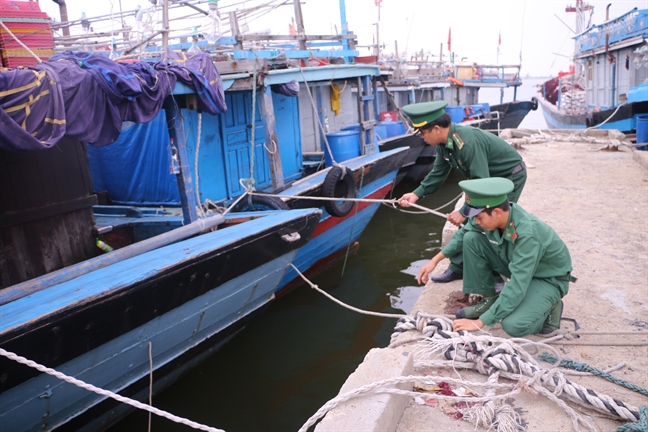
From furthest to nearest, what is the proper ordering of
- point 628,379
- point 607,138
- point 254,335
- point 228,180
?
point 607,138, point 228,180, point 254,335, point 628,379

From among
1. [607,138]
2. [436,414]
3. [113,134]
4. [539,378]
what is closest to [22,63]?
[113,134]

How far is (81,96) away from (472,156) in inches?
123

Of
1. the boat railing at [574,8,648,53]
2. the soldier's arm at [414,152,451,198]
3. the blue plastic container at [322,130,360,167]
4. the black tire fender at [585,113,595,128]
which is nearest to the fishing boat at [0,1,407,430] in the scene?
the blue plastic container at [322,130,360,167]

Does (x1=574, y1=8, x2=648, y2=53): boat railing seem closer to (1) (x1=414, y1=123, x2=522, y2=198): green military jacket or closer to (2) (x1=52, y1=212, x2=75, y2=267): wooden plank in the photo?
(1) (x1=414, y1=123, x2=522, y2=198): green military jacket

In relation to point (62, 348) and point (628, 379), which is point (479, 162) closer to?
point (628, 379)

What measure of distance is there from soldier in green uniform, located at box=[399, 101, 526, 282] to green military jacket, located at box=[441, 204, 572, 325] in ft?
2.22

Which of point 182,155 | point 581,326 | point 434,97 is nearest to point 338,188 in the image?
point 182,155

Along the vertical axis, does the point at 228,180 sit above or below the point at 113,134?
below

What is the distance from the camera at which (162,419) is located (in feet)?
16.4

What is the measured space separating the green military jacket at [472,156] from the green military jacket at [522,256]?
89 cm

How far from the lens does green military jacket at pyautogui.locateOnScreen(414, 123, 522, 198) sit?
13.4 feet

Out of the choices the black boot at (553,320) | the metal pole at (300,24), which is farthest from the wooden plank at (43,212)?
the metal pole at (300,24)

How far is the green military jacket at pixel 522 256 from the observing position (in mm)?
3047

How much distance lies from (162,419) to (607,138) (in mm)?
12932
